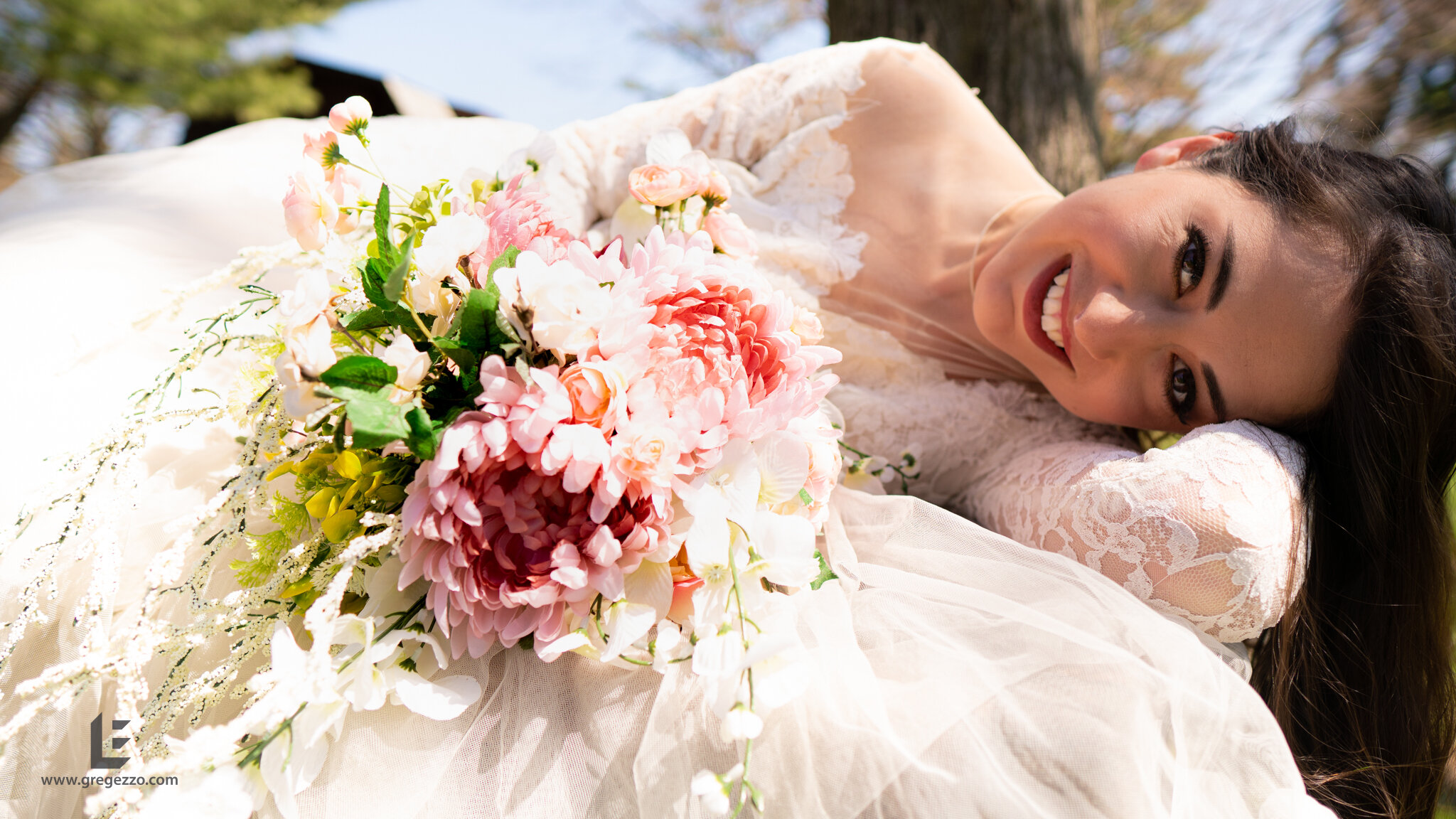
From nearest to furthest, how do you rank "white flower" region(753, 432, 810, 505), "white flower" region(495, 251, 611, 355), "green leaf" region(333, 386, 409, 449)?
1. "green leaf" region(333, 386, 409, 449)
2. "white flower" region(495, 251, 611, 355)
3. "white flower" region(753, 432, 810, 505)

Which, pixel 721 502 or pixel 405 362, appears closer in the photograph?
pixel 405 362

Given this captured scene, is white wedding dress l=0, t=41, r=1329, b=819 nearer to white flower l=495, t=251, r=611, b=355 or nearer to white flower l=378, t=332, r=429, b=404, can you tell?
white flower l=378, t=332, r=429, b=404

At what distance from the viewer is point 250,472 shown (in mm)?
812

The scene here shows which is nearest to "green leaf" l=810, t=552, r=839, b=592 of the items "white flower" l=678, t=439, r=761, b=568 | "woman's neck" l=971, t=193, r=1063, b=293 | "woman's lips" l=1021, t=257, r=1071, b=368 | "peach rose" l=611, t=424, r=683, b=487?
"white flower" l=678, t=439, r=761, b=568

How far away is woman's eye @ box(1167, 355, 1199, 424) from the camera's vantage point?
4.80ft

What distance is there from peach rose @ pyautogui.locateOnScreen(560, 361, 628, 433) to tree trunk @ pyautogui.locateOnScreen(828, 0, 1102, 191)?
2415 millimetres

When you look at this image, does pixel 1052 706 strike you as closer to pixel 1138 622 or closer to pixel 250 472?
pixel 1138 622

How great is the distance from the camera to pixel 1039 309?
160 cm

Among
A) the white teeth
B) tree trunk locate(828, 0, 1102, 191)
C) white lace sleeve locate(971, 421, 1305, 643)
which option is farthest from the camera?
tree trunk locate(828, 0, 1102, 191)

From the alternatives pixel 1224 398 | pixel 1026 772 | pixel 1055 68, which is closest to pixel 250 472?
pixel 1026 772

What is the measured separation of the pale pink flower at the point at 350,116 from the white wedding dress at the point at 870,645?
1.23 ft

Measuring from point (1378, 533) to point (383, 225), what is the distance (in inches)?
67.9

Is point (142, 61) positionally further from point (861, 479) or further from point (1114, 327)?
point (1114, 327)

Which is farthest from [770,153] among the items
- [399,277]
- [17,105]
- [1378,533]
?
[17,105]
